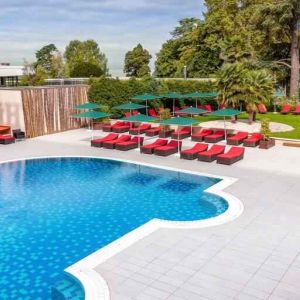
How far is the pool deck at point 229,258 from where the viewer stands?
913 centimetres

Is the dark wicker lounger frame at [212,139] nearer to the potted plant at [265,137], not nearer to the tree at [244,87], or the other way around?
the potted plant at [265,137]

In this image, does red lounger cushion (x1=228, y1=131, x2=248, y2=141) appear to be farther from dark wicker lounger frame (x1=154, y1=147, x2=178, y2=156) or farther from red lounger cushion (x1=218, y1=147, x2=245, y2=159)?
dark wicker lounger frame (x1=154, y1=147, x2=178, y2=156)

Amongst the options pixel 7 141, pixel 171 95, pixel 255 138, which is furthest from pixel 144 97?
pixel 7 141

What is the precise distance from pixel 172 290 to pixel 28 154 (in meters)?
16.8

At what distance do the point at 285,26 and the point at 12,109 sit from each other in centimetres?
3013

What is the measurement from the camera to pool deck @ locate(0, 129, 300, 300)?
9.13 metres

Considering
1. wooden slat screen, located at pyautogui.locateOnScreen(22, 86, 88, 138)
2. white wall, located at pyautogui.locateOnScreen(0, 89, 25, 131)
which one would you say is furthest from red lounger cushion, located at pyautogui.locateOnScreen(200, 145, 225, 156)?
white wall, located at pyautogui.locateOnScreen(0, 89, 25, 131)

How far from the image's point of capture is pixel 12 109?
28969mm

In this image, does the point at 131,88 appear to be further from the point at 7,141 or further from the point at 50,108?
the point at 7,141

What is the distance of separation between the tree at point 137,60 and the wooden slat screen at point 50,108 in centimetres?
6103

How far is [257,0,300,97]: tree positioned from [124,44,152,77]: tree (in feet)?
159

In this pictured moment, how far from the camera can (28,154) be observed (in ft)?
78.1

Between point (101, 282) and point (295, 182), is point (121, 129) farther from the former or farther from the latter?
point (101, 282)

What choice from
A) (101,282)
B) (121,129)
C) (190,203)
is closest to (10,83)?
(121,129)
